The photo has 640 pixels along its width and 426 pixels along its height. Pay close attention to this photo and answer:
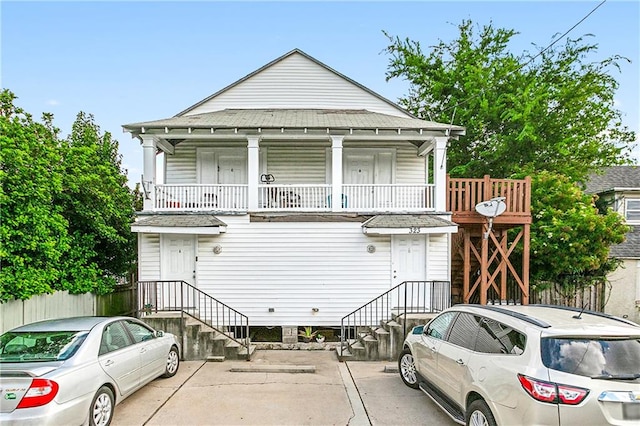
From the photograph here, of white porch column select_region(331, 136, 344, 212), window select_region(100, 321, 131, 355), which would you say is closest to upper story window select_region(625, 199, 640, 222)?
white porch column select_region(331, 136, 344, 212)

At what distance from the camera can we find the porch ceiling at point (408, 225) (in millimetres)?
9539

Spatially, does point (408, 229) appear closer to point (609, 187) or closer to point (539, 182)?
point (539, 182)

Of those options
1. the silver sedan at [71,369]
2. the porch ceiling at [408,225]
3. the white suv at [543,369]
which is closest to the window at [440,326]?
the white suv at [543,369]

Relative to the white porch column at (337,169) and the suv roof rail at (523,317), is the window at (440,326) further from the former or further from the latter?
the white porch column at (337,169)

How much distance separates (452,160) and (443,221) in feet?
31.2

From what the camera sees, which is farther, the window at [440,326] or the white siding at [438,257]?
the white siding at [438,257]

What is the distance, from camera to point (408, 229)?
31.3 feet

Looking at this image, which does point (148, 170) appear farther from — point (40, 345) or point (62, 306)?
point (40, 345)

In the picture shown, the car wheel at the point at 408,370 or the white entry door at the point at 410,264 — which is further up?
the white entry door at the point at 410,264

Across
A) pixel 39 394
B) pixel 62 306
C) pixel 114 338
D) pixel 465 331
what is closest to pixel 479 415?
pixel 465 331

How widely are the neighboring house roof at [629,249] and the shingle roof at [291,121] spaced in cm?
927

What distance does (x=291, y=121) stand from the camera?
10.8 meters

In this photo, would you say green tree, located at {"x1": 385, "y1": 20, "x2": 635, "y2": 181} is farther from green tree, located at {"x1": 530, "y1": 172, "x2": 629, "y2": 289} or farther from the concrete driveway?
the concrete driveway

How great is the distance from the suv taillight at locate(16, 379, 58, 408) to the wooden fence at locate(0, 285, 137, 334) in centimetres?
404
